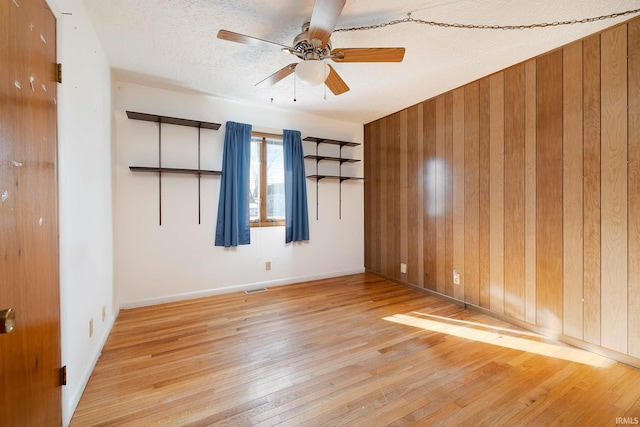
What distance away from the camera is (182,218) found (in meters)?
3.28

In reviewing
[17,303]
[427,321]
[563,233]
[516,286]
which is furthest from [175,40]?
[516,286]

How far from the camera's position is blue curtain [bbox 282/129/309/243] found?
3.85 m

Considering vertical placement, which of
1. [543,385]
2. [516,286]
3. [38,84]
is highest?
[38,84]

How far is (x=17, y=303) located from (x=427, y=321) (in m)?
2.93

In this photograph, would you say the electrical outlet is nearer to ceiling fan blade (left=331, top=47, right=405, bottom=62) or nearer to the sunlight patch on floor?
the sunlight patch on floor

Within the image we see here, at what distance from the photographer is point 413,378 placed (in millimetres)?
1841

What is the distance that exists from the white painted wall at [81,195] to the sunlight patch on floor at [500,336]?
2475 mm

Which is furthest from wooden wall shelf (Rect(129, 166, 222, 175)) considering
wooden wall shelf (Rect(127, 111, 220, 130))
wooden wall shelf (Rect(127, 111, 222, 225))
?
wooden wall shelf (Rect(127, 111, 220, 130))

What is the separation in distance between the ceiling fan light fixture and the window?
6.60 feet

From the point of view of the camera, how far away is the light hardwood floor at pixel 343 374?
152 cm

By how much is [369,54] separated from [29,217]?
2.09 meters

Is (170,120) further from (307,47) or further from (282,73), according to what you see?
(307,47)

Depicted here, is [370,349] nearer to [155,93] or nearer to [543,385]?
[543,385]

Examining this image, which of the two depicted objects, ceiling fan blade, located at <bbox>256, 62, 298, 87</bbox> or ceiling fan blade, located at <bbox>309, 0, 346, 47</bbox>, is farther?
ceiling fan blade, located at <bbox>256, 62, 298, 87</bbox>
